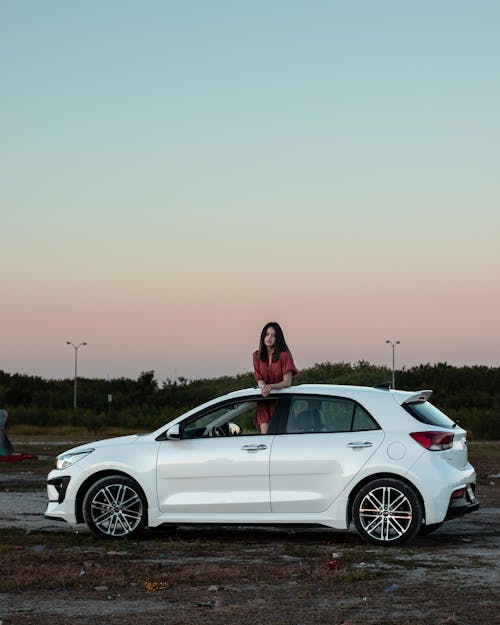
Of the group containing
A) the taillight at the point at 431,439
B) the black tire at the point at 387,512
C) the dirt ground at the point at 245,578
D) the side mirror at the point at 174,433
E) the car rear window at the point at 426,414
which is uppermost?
the car rear window at the point at 426,414

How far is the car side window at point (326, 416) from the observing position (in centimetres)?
1303

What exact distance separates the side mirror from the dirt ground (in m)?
1.09

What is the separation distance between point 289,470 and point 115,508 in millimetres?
1961

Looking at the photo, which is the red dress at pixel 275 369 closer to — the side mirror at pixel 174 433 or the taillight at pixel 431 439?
the side mirror at pixel 174 433

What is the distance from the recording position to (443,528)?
14742 millimetres

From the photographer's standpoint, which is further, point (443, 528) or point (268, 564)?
point (443, 528)

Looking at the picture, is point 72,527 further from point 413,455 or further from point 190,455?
point 413,455

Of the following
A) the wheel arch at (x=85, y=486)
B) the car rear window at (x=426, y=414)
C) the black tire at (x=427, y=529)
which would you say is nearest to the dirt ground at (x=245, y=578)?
the black tire at (x=427, y=529)

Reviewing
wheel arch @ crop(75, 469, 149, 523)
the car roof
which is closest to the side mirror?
the car roof

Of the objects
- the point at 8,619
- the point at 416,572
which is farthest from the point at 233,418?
the point at 8,619

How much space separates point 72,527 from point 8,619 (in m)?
6.41

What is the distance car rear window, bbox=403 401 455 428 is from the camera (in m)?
13.0

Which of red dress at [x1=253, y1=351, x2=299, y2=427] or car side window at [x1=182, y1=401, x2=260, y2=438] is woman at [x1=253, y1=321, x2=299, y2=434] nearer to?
red dress at [x1=253, y1=351, x2=299, y2=427]

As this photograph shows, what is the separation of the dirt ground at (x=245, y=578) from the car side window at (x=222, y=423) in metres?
1.15
